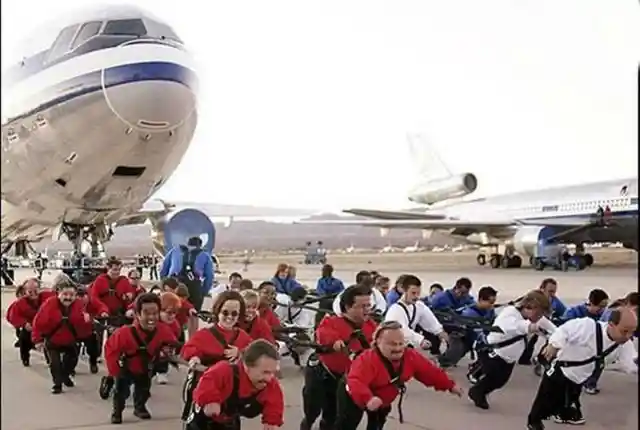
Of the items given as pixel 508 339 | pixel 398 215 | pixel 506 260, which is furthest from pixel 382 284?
pixel 398 215

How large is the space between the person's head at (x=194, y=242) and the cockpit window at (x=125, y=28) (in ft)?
5.06

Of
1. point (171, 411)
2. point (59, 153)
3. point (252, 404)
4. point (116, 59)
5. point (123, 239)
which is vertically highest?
point (116, 59)

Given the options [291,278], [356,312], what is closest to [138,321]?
[356,312]

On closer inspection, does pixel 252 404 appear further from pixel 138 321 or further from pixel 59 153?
pixel 59 153

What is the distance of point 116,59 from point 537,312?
3606 mm

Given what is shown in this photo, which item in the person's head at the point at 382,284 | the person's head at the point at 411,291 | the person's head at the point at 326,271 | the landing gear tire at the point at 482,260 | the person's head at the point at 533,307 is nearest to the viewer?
the person's head at the point at 533,307

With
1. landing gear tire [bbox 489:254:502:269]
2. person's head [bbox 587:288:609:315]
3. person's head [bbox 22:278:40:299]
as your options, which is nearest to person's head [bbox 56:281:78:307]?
person's head [bbox 22:278:40:299]

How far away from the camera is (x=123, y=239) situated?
5.95 m

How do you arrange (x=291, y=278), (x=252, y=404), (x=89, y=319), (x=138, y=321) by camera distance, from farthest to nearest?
(x=291, y=278)
(x=89, y=319)
(x=138, y=321)
(x=252, y=404)

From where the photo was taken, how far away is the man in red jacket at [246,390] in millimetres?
3141

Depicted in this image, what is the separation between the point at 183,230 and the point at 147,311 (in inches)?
65.7

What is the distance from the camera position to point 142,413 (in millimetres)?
5129

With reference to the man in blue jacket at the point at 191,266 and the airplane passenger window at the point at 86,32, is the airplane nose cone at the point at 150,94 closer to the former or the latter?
the airplane passenger window at the point at 86,32

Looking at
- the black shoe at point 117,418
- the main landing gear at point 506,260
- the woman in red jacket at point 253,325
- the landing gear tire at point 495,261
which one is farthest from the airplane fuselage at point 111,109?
the landing gear tire at point 495,261
